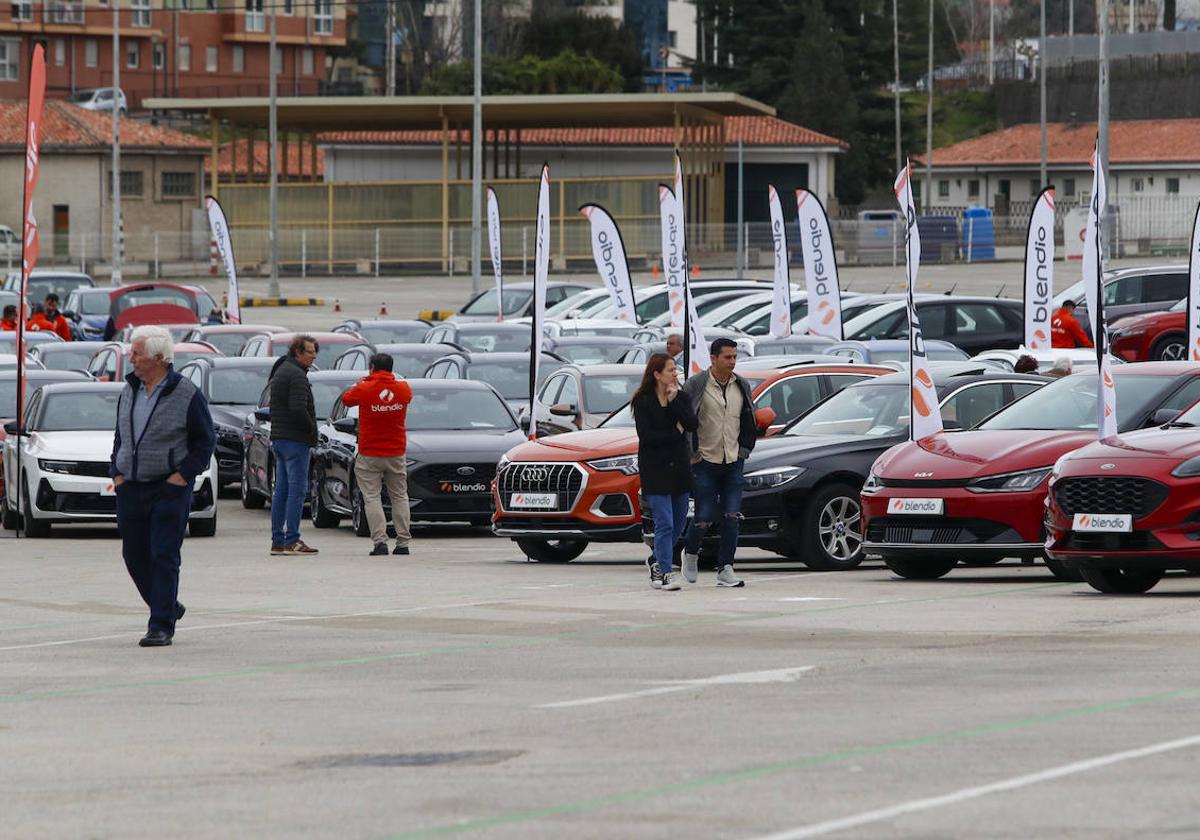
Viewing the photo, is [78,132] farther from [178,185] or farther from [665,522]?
[665,522]

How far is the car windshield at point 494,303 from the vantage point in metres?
46.2

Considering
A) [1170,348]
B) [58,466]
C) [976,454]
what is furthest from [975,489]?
[1170,348]

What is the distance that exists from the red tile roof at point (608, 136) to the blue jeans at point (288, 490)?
185 feet

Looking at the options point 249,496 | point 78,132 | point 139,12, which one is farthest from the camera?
point 139,12

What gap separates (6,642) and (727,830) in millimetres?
7374

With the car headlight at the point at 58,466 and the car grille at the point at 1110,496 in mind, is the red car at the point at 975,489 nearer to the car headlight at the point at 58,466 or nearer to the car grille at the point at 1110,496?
the car grille at the point at 1110,496

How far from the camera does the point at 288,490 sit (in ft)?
65.4

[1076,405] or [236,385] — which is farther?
[236,385]

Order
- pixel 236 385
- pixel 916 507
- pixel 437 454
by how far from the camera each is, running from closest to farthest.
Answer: pixel 916 507 → pixel 437 454 → pixel 236 385

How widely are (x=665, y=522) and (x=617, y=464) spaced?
8.00 ft

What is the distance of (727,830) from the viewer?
707 centimetres

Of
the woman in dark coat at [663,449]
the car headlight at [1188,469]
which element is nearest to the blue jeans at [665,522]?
the woman in dark coat at [663,449]

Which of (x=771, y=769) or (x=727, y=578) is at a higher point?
(x=771, y=769)

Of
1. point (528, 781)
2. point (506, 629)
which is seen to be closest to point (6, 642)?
point (506, 629)
